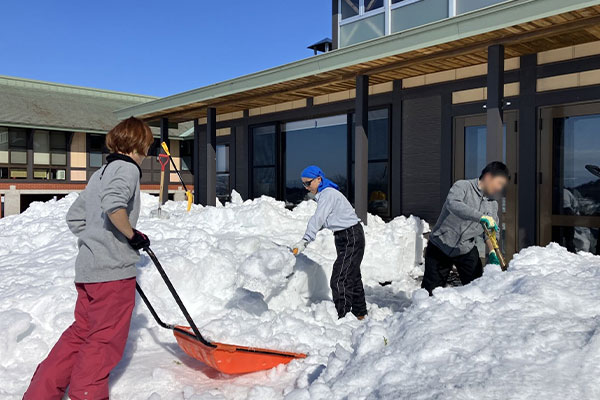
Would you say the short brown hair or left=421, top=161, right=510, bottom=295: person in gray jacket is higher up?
the short brown hair

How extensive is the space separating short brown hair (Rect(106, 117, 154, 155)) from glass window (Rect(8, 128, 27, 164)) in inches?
872

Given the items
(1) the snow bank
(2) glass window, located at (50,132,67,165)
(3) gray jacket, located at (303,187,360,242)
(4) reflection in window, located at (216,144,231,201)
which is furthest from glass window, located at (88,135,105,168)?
(3) gray jacket, located at (303,187,360,242)

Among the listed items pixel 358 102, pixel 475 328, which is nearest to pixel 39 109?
pixel 358 102

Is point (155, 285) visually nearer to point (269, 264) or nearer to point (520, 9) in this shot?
point (269, 264)

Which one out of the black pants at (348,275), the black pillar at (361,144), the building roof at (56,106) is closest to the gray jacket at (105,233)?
the black pants at (348,275)

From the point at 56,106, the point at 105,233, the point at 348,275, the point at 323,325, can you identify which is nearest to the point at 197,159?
the point at 348,275

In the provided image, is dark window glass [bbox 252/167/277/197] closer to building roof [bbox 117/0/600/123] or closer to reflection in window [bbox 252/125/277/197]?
reflection in window [bbox 252/125/277/197]

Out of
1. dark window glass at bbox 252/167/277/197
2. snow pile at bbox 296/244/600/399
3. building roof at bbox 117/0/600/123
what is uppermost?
building roof at bbox 117/0/600/123

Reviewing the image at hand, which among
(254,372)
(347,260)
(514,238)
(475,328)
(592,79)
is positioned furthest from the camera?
(514,238)

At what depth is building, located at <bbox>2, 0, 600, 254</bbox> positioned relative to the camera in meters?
6.01

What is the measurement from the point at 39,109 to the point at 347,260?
22898 mm

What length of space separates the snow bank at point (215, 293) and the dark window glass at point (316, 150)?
1.92m

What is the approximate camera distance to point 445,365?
2230mm

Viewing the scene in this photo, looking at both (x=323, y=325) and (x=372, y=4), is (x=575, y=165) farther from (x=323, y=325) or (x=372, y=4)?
(x=372, y=4)
